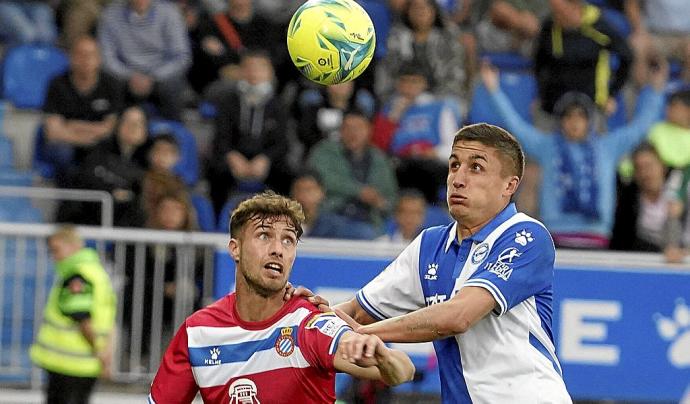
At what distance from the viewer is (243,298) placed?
251 inches

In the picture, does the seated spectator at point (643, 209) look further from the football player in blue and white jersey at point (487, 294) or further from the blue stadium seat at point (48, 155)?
the football player in blue and white jersey at point (487, 294)

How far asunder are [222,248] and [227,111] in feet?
7.39

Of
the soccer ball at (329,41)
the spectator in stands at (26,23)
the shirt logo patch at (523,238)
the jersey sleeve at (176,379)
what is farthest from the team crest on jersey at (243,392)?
the spectator in stands at (26,23)

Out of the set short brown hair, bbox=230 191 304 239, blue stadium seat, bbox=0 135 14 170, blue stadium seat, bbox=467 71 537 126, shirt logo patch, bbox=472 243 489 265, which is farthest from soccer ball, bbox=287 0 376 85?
blue stadium seat, bbox=467 71 537 126

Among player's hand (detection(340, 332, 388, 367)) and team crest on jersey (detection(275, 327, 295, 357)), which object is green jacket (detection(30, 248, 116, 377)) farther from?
player's hand (detection(340, 332, 388, 367))

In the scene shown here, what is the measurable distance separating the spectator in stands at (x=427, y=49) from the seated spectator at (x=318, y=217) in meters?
2.24

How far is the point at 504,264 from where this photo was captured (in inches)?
241

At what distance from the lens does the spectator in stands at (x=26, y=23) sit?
1484 centimetres

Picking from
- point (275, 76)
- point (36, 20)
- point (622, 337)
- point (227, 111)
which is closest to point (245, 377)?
point (622, 337)

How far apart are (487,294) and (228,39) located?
8.93 m

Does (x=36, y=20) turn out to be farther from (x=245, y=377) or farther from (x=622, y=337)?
(x=245, y=377)

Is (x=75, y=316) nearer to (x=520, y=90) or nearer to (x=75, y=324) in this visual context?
(x=75, y=324)

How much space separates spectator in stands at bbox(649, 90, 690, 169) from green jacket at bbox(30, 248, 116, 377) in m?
6.22

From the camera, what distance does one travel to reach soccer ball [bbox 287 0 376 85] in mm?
7199
